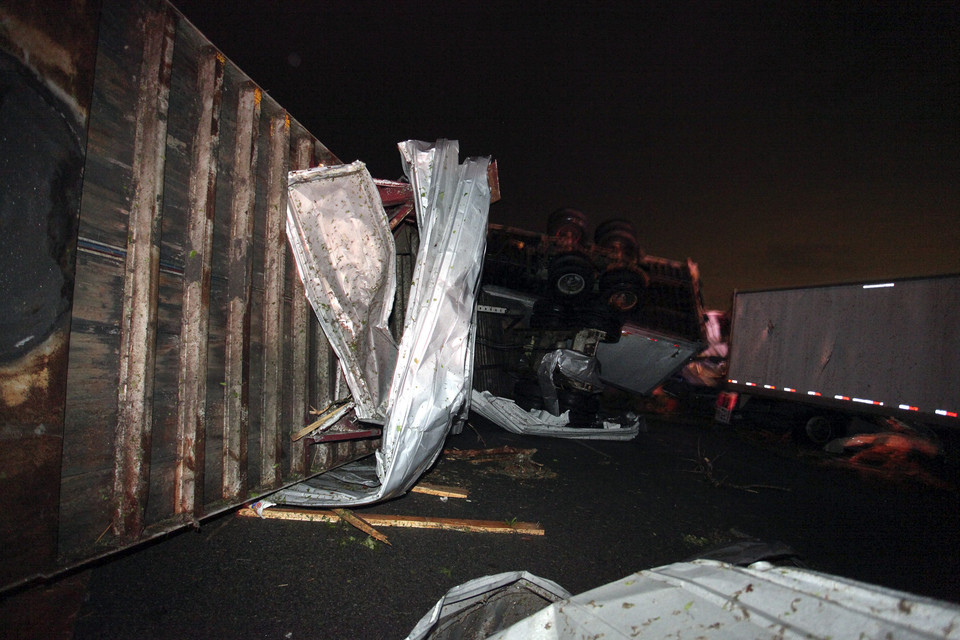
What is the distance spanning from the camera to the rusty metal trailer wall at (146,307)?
5.04ft

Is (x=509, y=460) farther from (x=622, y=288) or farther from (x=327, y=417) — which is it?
(x=622, y=288)

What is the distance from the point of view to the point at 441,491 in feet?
10.9

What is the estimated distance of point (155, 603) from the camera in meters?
1.82

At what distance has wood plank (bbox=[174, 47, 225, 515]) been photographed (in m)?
2.08

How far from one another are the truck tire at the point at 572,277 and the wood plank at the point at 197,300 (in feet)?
17.3

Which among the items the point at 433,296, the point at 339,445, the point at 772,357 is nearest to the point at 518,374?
the point at 339,445

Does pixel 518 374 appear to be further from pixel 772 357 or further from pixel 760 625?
pixel 760 625

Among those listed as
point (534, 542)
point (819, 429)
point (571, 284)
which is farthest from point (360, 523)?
point (819, 429)

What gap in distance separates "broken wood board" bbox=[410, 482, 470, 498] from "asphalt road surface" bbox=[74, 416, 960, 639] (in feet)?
0.21

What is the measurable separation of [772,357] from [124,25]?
891 centimetres

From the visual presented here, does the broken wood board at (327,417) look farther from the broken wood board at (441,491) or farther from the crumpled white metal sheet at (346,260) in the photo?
the broken wood board at (441,491)

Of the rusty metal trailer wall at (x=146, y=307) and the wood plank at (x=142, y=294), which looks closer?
the rusty metal trailer wall at (x=146, y=307)

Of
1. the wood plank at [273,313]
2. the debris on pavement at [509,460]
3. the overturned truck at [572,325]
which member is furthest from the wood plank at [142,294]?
the overturned truck at [572,325]

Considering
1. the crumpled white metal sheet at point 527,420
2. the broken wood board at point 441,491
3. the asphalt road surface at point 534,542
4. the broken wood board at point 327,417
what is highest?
the broken wood board at point 327,417
